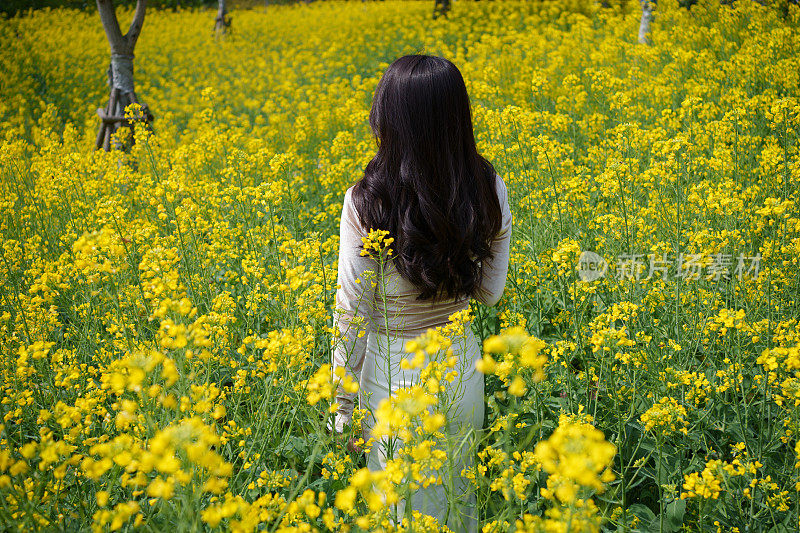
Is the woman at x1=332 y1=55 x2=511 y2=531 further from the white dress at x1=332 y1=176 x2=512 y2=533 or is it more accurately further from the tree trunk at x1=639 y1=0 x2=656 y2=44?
the tree trunk at x1=639 y1=0 x2=656 y2=44

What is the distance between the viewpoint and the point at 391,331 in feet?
6.59

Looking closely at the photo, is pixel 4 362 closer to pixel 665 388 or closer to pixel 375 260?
pixel 375 260

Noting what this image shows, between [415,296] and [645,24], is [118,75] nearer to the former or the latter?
[415,296]

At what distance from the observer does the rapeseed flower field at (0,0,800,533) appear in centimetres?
141

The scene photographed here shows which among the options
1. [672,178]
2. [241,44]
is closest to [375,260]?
[672,178]

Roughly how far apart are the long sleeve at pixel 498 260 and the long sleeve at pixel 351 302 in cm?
43

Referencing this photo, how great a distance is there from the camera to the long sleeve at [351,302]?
185cm

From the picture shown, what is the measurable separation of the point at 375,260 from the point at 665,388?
1.23 m

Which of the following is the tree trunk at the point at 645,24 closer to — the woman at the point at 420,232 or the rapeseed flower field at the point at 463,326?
the rapeseed flower field at the point at 463,326

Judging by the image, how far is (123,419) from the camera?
1.51m

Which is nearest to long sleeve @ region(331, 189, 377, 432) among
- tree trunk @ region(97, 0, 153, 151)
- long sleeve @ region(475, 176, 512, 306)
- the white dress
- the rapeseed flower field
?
the white dress

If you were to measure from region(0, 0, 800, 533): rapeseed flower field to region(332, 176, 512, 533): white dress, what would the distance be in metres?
0.11

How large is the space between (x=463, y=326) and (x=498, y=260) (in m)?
0.28

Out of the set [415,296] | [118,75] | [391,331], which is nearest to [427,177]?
[415,296]
